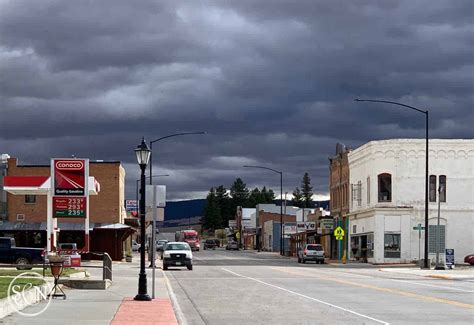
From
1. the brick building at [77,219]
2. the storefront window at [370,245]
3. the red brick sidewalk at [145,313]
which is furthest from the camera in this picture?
the storefront window at [370,245]

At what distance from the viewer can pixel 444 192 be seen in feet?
242

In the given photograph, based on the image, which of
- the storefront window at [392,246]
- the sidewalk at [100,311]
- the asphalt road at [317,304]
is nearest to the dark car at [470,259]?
the storefront window at [392,246]

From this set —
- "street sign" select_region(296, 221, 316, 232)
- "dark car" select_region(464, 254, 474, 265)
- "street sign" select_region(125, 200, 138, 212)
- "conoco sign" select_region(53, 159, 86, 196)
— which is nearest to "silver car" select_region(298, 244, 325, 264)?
"dark car" select_region(464, 254, 474, 265)

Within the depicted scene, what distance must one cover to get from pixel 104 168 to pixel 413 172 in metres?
27.9

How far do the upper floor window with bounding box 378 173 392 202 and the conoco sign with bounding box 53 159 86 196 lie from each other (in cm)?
3019

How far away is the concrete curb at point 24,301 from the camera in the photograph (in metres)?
17.6

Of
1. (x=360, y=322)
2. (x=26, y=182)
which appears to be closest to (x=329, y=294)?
(x=360, y=322)

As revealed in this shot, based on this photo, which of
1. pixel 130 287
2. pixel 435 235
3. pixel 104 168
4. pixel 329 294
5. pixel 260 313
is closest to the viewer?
pixel 260 313

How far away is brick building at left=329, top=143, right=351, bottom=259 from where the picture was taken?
8669 centimetres

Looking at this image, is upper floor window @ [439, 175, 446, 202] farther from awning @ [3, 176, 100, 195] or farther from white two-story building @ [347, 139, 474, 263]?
awning @ [3, 176, 100, 195]

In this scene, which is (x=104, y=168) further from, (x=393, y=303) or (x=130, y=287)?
(x=393, y=303)

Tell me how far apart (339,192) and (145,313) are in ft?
237

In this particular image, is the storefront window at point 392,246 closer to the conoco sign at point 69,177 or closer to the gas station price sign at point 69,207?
the gas station price sign at point 69,207

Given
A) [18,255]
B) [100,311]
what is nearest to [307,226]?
[18,255]
